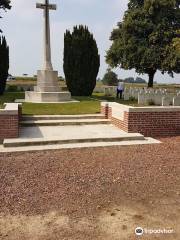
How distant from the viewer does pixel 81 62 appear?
81.4ft

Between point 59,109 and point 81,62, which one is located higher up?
point 81,62

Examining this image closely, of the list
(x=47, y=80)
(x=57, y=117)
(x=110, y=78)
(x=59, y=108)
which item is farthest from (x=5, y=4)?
(x=110, y=78)

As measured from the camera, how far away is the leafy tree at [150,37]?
107ft

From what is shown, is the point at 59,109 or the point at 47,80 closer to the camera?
the point at 59,109

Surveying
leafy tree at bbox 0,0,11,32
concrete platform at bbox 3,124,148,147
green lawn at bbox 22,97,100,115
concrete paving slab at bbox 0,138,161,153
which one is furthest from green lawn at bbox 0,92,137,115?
leafy tree at bbox 0,0,11,32

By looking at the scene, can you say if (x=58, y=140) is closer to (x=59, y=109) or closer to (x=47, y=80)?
(x=59, y=109)

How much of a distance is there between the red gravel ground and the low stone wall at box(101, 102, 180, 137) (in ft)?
7.04

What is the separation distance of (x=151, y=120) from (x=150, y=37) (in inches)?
971

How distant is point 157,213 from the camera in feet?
15.5

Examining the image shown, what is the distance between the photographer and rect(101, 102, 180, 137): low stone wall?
10227 mm

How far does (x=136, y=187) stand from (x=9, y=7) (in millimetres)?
29610

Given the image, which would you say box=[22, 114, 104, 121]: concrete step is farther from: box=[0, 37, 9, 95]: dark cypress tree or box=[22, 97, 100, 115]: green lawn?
box=[0, 37, 9, 95]: dark cypress tree

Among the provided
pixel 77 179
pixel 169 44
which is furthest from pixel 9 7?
pixel 77 179

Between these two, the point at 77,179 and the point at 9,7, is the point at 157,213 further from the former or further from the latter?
the point at 9,7
